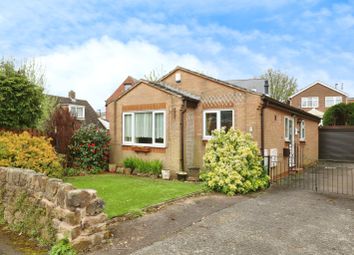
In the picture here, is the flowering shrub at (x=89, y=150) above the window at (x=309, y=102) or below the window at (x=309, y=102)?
below

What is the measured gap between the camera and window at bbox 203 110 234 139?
1266 cm

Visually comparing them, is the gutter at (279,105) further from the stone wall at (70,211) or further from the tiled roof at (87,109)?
the tiled roof at (87,109)

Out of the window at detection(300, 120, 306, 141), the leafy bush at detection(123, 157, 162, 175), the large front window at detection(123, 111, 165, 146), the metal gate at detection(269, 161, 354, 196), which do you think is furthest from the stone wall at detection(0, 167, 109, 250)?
the window at detection(300, 120, 306, 141)

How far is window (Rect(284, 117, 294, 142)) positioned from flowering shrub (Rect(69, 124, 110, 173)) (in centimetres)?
941

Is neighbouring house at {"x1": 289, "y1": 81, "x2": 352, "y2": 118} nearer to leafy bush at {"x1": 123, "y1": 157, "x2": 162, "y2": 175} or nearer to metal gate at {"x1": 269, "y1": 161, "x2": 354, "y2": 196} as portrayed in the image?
metal gate at {"x1": 269, "y1": 161, "x2": 354, "y2": 196}

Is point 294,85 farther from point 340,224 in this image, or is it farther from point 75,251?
point 75,251

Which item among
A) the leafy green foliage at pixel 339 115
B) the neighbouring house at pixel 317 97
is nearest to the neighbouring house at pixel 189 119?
the leafy green foliage at pixel 339 115

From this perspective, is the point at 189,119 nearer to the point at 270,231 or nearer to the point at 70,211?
the point at 270,231

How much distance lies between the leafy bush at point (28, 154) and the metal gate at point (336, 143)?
2044cm

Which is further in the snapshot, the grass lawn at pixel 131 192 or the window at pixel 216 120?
the window at pixel 216 120

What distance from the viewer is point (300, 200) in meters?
8.62

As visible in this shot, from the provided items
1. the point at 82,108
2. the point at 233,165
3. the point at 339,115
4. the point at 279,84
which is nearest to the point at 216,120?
the point at 233,165

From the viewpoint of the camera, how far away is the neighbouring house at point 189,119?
479 inches

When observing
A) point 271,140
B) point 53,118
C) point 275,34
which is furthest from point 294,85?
point 53,118
